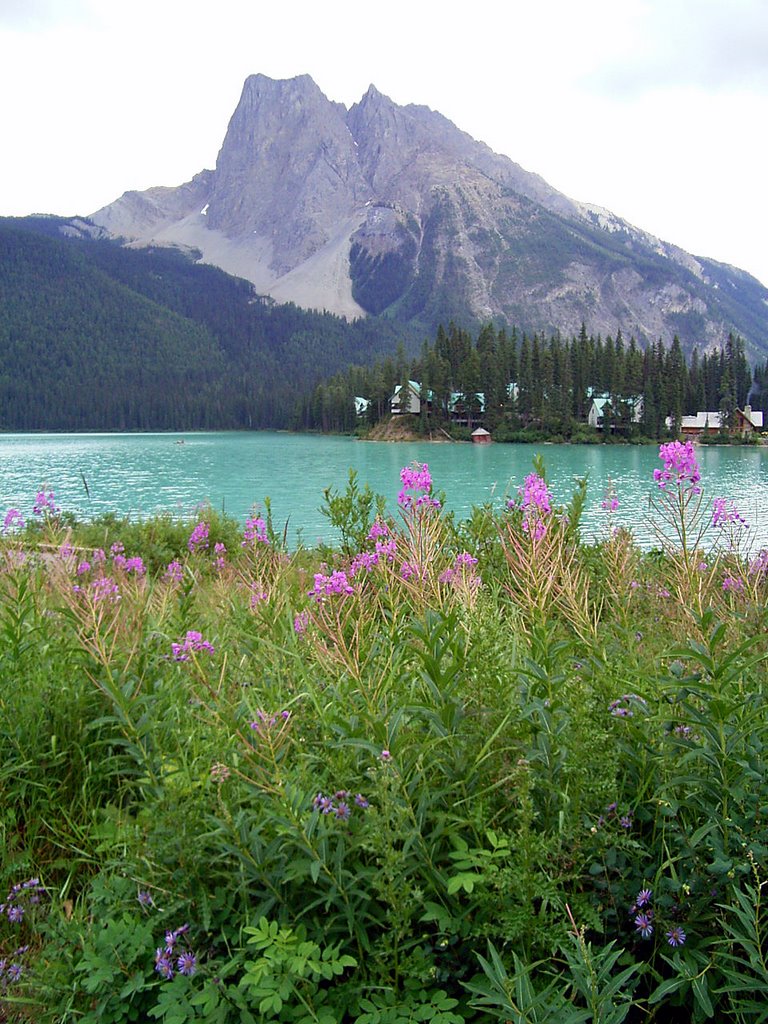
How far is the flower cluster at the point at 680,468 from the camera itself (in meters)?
3.08

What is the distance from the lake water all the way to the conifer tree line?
39.2 feet

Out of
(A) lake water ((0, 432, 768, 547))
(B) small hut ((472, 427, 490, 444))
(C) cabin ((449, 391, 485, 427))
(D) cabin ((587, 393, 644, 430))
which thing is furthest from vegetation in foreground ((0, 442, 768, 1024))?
(C) cabin ((449, 391, 485, 427))

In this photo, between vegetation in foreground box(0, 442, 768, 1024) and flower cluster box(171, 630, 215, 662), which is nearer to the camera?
vegetation in foreground box(0, 442, 768, 1024)

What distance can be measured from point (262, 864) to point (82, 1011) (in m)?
0.86

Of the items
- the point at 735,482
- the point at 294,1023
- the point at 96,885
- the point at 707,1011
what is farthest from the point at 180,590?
the point at 735,482

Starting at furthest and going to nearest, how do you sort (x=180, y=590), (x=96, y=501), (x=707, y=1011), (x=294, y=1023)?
(x=96, y=501)
(x=180, y=590)
(x=294, y=1023)
(x=707, y=1011)

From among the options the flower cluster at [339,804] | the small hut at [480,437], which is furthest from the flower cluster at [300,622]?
the small hut at [480,437]

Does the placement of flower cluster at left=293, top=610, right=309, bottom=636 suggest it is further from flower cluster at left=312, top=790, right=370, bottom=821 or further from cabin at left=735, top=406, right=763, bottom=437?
cabin at left=735, top=406, right=763, bottom=437

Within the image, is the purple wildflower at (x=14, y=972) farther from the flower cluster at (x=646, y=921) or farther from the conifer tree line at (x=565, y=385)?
the conifer tree line at (x=565, y=385)

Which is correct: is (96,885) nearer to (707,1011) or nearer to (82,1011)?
(82,1011)

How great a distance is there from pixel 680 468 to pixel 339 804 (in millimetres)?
1960

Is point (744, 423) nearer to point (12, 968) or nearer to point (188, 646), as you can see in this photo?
point (188, 646)

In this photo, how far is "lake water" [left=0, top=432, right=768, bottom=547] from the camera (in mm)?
28281

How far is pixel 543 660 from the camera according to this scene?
9.34ft
